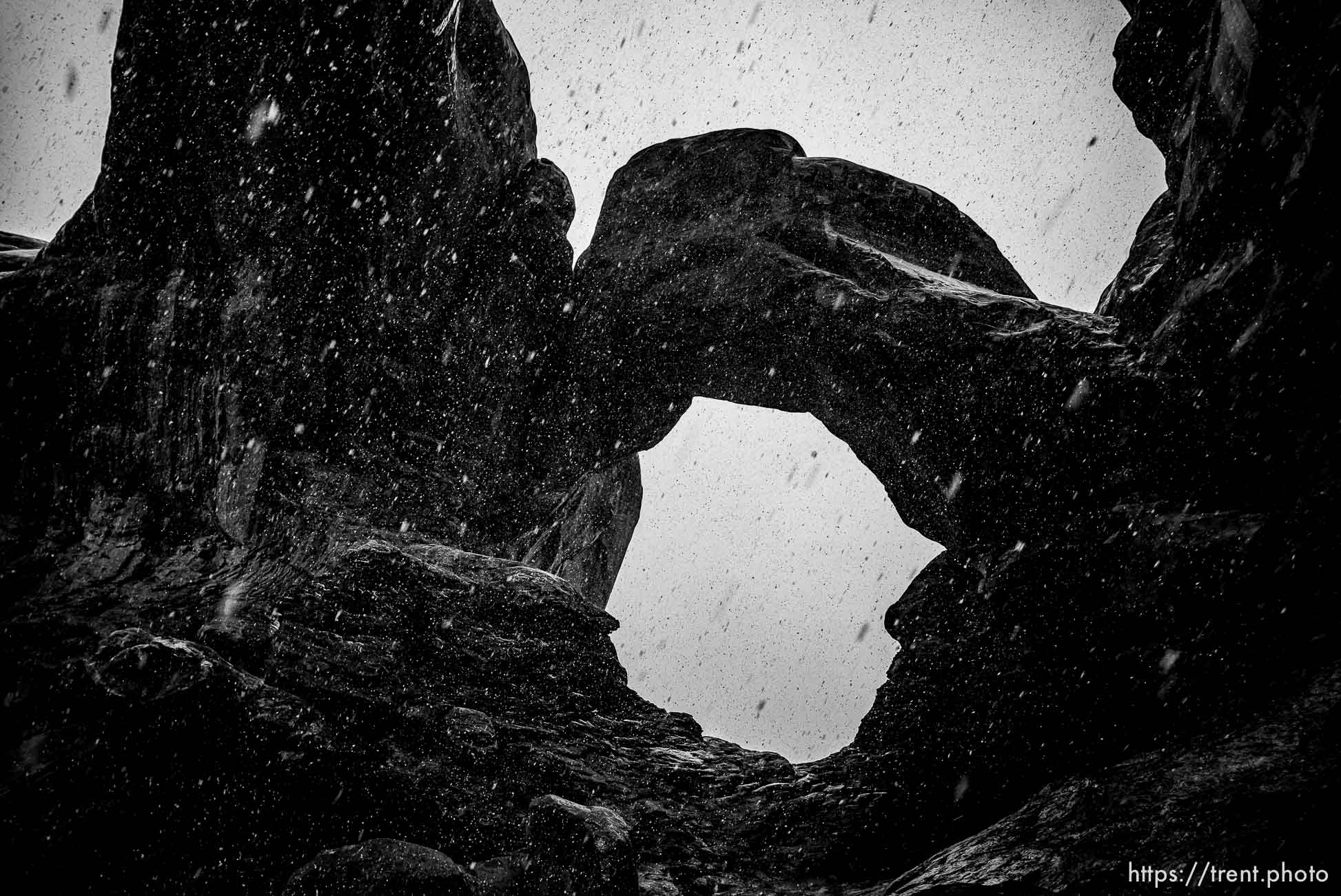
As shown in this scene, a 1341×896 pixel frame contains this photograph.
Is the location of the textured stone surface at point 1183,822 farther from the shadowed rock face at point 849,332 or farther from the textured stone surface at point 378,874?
the textured stone surface at point 378,874

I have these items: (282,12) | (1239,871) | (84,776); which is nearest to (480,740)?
(84,776)

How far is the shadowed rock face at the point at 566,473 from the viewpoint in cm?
711

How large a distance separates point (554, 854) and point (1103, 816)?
5.05 m

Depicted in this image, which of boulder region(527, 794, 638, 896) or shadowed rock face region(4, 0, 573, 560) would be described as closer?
boulder region(527, 794, 638, 896)

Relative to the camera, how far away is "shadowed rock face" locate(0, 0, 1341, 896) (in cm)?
711

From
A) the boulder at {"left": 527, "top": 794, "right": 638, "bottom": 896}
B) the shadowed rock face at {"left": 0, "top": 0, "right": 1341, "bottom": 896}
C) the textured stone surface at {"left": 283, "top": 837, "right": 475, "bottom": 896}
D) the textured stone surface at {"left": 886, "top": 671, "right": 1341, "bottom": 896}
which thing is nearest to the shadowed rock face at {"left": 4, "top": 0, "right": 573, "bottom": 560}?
the shadowed rock face at {"left": 0, "top": 0, "right": 1341, "bottom": 896}

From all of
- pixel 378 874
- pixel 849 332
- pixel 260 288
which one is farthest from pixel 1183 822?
pixel 260 288

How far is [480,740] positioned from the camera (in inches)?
384

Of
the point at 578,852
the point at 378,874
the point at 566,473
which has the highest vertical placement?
the point at 566,473

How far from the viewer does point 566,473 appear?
16703 millimetres

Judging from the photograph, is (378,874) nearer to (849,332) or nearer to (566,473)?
(849,332)

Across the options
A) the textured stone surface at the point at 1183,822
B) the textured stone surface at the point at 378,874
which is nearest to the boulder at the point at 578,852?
the textured stone surface at the point at 378,874

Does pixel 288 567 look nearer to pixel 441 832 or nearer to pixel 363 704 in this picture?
pixel 363 704

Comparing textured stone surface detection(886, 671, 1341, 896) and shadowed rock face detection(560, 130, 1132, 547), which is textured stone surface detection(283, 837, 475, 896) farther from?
shadowed rock face detection(560, 130, 1132, 547)
